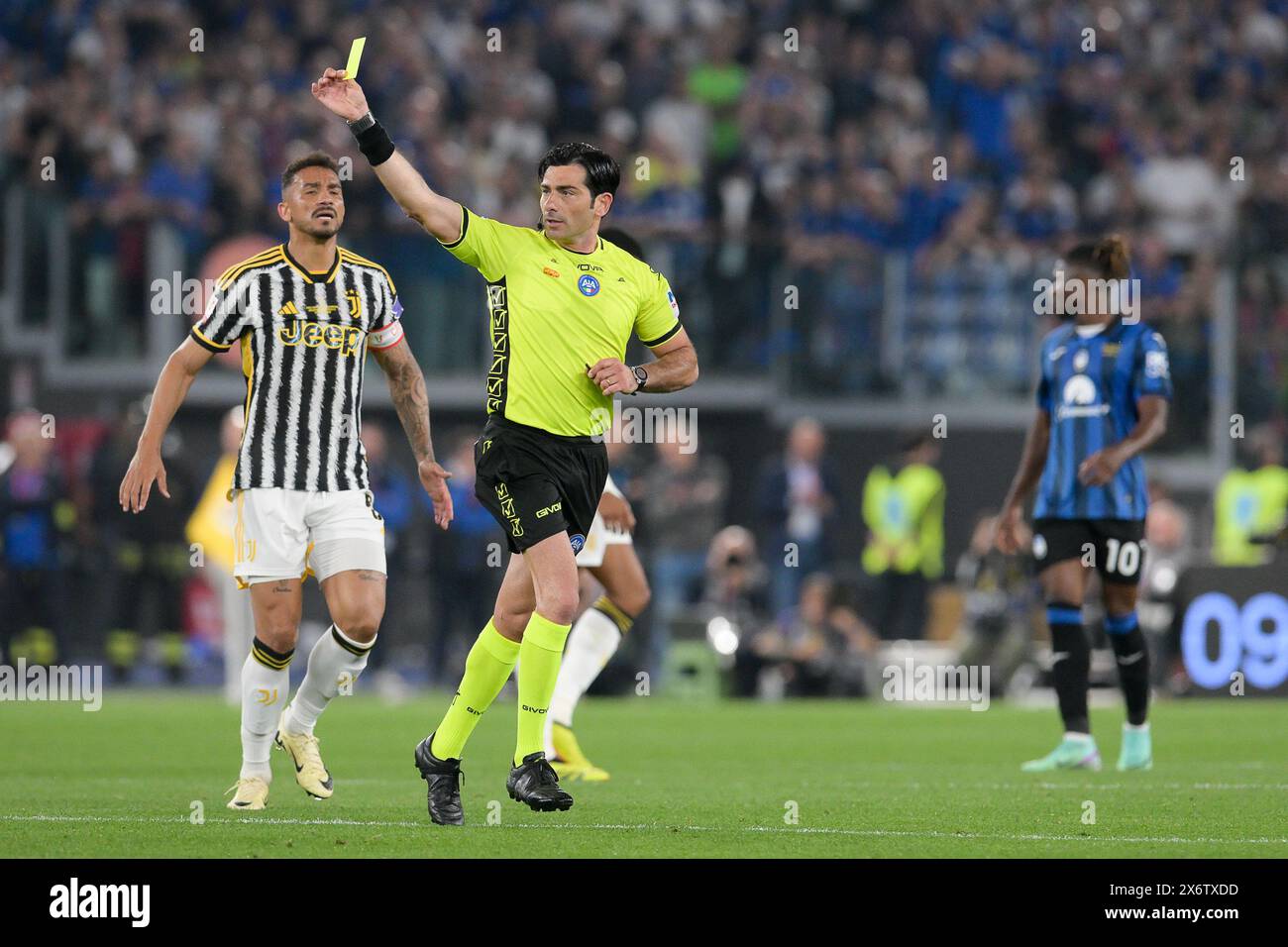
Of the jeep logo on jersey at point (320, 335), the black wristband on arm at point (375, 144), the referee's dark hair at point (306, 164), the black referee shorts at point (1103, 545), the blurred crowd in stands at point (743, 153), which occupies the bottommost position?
the black referee shorts at point (1103, 545)

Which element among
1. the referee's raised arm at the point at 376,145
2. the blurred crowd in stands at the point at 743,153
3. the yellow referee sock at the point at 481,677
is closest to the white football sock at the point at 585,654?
the yellow referee sock at the point at 481,677

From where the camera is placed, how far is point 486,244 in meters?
7.94

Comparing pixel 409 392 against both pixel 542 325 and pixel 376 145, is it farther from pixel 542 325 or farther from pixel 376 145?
pixel 376 145

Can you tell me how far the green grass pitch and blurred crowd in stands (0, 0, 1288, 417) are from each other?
21.1 feet

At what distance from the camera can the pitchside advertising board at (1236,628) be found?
54.9 ft

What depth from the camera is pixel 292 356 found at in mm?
8477

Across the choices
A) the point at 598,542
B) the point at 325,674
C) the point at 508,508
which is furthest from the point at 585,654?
the point at 508,508

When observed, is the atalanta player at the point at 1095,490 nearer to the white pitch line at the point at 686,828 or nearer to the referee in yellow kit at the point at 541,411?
the white pitch line at the point at 686,828

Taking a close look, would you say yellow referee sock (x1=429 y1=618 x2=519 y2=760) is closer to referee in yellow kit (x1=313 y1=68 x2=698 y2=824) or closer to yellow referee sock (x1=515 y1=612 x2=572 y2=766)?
referee in yellow kit (x1=313 y1=68 x2=698 y2=824)

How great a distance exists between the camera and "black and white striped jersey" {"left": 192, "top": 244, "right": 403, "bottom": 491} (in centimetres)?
841

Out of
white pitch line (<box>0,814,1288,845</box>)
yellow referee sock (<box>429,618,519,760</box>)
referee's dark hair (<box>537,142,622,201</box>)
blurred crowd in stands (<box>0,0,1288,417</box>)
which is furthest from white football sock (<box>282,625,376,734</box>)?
blurred crowd in stands (<box>0,0,1288,417</box>)

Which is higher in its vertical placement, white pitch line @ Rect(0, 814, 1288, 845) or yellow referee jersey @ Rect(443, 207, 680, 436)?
yellow referee jersey @ Rect(443, 207, 680, 436)

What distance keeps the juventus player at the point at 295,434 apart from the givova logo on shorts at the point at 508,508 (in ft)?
2.17
